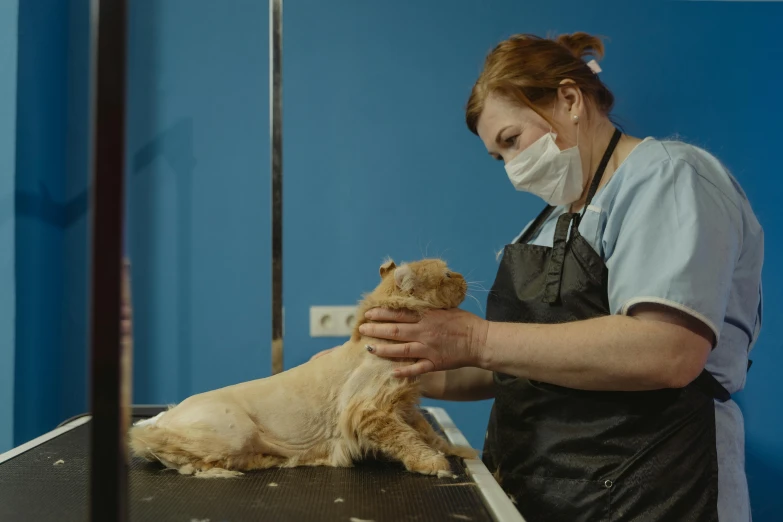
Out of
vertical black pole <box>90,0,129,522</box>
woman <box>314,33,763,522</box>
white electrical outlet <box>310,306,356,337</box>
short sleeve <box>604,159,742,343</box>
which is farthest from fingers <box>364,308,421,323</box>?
white electrical outlet <box>310,306,356,337</box>

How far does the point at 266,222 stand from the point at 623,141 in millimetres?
1406

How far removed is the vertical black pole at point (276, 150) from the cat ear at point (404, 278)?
399 millimetres

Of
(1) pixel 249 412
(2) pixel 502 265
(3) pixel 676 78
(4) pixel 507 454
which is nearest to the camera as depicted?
(1) pixel 249 412

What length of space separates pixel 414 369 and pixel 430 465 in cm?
18

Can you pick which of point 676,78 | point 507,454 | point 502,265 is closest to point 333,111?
point 502,265

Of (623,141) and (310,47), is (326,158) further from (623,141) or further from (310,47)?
(623,141)

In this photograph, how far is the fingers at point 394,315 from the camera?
46.6 inches

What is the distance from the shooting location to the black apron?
3.56ft

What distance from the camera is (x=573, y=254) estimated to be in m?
1.22

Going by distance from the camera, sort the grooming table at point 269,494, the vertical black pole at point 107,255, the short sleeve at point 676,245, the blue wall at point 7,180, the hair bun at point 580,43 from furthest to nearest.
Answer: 1. the blue wall at point 7,180
2. the hair bun at point 580,43
3. the short sleeve at point 676,245
4. the grooming table at point 269,494
5. the vertical black pole at point 107,255

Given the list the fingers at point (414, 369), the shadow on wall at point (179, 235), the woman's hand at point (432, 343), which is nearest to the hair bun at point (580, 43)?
the woman's hand at point (432, 343)

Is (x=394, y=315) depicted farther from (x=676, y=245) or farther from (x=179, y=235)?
(x=179, y=235)

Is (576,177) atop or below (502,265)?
atop

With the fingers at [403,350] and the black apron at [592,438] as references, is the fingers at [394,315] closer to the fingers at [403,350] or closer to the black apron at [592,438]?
the fingers at [403,350]
